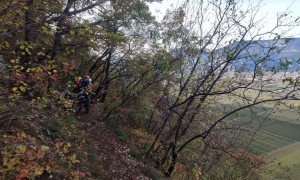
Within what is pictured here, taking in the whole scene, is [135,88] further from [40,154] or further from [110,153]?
[40,154]

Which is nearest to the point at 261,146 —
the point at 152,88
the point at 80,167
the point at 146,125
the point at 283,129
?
the point at 283,129

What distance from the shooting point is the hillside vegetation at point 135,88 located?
22.8 ft

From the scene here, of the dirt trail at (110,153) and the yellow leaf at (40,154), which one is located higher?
the yellow leaf at (40,154)

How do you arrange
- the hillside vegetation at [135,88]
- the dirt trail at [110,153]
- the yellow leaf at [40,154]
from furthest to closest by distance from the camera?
the dirt trail at [110,153] < the hillside vegetation at [135,88] < the yellow leaf at [40,154]

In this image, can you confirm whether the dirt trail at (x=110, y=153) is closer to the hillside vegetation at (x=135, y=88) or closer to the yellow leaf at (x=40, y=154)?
the hillside vegetation at (x=135, y=88)

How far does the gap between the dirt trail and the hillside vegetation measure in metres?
0.07

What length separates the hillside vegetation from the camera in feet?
22.8

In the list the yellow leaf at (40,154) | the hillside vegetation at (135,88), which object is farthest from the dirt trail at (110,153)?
the yellow leaf at (40,154)

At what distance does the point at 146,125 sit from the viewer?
23.5 meters

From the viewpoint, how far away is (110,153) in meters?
12.7

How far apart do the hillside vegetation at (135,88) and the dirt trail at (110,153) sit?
70 millimetres

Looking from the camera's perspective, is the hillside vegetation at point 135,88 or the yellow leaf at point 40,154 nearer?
the yellow leaf at point 40,154

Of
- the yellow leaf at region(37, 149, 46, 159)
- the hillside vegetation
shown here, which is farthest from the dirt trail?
the yellow leaf at region(37, 149, 46, 159)

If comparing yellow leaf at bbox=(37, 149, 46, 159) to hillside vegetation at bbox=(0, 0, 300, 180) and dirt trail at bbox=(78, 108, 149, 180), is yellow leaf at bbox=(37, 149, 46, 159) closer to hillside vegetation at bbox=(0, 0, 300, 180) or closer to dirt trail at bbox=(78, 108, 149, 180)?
hillside vegetation at bbox=(0, 0, 300, 180)
